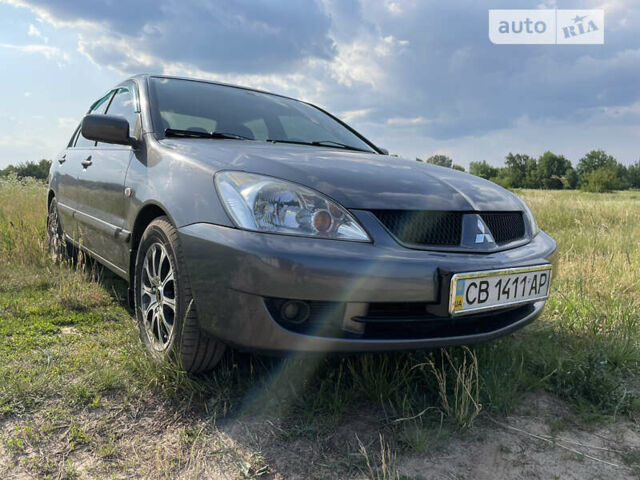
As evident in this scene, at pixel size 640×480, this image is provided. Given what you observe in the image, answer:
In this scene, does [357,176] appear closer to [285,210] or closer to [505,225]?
[285,210]

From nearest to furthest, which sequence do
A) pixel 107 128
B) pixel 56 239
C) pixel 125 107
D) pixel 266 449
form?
pixel 266 449, pixel 107 128, pixel 125 107, pixel 56 239

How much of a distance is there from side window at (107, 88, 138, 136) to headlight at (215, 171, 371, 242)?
1.22 metres

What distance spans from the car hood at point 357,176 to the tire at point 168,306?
1.21ft

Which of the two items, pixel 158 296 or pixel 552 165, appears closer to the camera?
pixel 158 296

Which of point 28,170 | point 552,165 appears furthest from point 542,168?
point 28,170

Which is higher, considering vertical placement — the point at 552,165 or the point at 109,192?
the point at 552,165

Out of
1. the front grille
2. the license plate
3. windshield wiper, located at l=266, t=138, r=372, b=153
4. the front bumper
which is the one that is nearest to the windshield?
windshield wiper, located at l=266, t=138, r=372, b=153

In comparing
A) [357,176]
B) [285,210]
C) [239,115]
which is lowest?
[285,210]

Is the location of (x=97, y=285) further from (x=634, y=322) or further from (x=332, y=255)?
(x=634, y=322)

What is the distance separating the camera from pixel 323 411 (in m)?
1.86

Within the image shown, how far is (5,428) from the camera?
1711 mm

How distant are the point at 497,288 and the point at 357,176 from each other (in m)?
0.67

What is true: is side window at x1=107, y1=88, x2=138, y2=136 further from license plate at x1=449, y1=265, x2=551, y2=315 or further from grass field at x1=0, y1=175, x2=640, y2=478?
license plate at x1=449, y1=265, x2=551, y2=315

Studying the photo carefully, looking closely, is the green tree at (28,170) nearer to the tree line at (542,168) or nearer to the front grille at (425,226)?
the front grille at (425,226)
